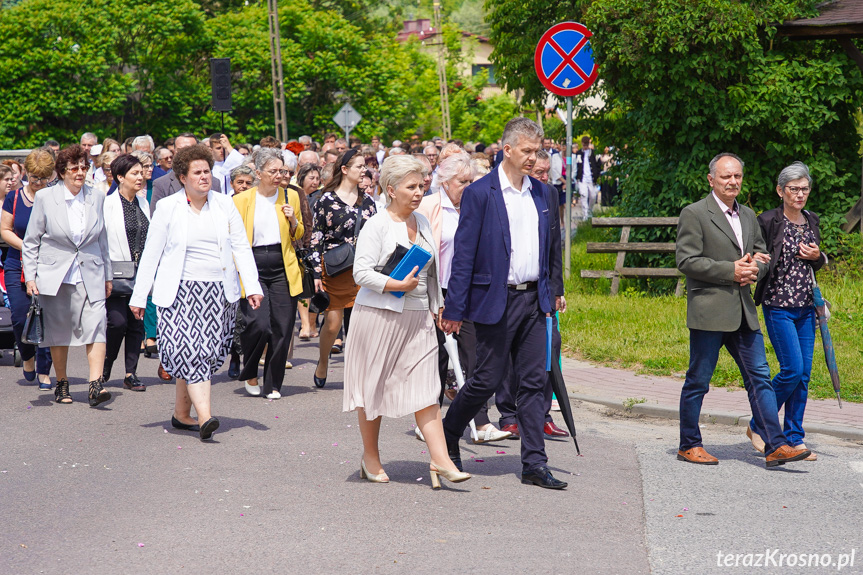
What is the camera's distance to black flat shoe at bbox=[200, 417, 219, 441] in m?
7.26

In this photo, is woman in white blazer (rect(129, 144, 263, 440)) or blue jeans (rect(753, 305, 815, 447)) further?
woman in white blazer (rect(129, 144, 263, 440))

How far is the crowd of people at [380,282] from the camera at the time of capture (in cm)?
615

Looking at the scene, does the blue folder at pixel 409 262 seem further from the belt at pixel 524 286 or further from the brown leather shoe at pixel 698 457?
the brown leather shoe at pixel 698 457

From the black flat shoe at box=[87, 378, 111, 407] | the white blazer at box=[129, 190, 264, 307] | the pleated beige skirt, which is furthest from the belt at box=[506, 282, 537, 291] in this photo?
the black flat shoe at box=[87, 378, 111, 407]

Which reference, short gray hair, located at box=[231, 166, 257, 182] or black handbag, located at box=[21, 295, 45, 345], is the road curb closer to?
short gray hair, located at box=[231, 166, 257, 182]

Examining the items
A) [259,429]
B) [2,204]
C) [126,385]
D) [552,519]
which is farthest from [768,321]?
[2,204]

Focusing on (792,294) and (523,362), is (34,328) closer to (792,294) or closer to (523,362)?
(523,362)

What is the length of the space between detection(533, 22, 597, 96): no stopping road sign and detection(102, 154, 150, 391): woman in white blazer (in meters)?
4.85

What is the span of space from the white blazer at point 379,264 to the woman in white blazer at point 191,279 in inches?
67.7

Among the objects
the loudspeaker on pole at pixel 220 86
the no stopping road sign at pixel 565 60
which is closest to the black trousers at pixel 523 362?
the no stopping road sign at pixel 565 60

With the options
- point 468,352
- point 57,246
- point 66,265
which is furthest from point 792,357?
point 57,246

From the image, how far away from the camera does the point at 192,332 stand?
7469 millimetres

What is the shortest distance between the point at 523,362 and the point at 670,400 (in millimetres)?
2665

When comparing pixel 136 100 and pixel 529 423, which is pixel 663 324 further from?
pixel 136 100
